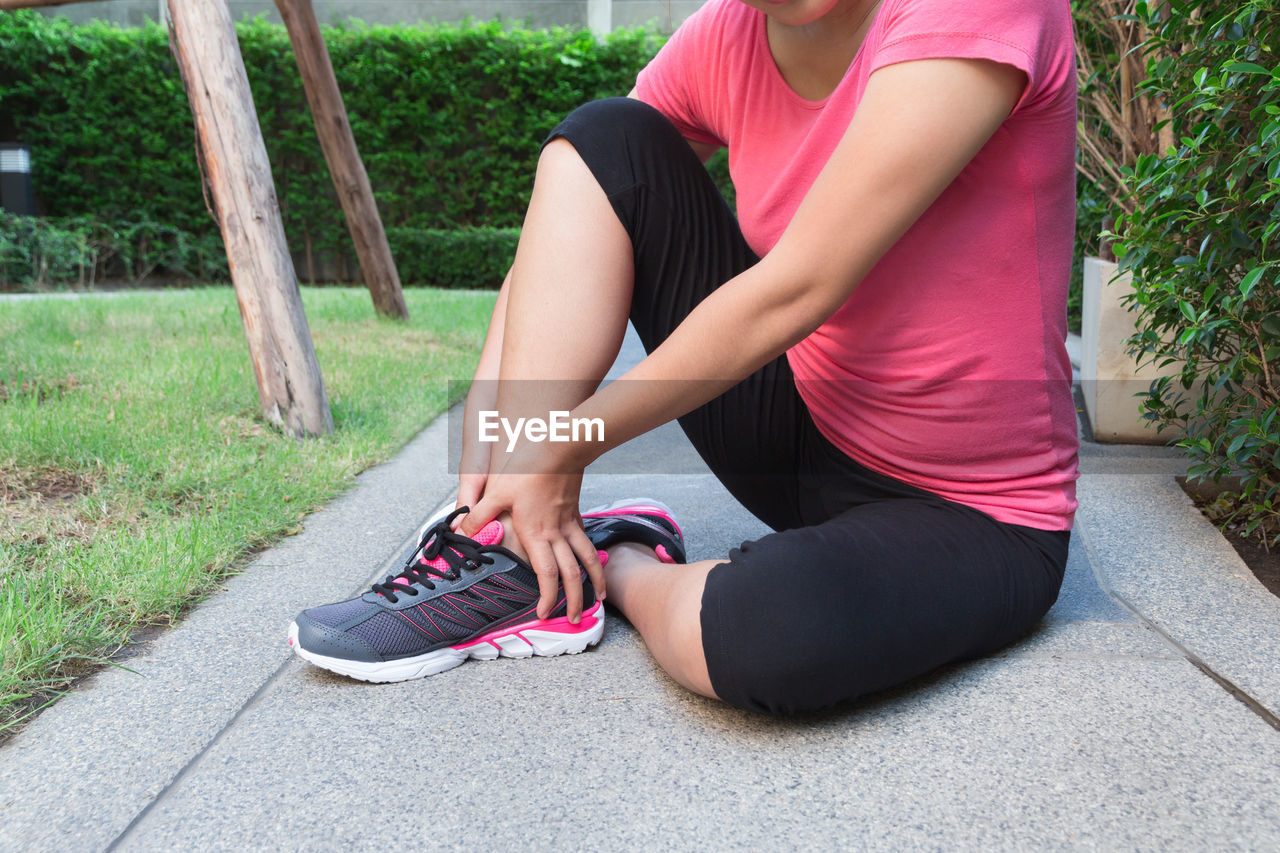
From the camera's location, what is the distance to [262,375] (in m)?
2.60

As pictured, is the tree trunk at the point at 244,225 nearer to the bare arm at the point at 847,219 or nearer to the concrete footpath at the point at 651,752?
the concrete footpath at the point at 651,752

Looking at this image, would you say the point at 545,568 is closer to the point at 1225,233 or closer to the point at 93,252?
the point at 1225,233

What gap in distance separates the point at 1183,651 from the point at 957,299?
0.61m

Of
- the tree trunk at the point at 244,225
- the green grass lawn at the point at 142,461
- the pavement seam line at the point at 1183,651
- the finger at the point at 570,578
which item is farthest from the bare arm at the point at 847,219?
the tree trunk at the point at 244,225

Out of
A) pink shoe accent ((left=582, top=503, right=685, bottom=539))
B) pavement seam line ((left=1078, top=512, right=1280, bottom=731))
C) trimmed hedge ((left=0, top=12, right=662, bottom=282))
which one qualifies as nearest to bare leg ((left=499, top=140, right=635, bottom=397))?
pink shoe accent ((left=582, top=503, right=685, bottom=539))

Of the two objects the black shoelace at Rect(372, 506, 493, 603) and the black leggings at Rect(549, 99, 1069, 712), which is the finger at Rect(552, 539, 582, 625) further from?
the black leggings at Rect(549, 99, 1069, 712)

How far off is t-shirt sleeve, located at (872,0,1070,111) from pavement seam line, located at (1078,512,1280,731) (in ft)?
2.61

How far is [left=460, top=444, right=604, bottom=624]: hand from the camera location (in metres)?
1.18

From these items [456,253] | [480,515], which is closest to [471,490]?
[480,515]

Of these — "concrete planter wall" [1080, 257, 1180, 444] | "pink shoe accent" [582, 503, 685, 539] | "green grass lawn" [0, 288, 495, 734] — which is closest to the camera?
"green grass lawn" [0, 288, 495, 734]

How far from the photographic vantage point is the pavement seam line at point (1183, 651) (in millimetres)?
1111

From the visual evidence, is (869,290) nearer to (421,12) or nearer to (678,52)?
(678,52)

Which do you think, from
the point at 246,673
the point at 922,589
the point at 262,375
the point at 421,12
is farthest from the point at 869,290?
the point at 421,12

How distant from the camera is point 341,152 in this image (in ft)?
15.6
